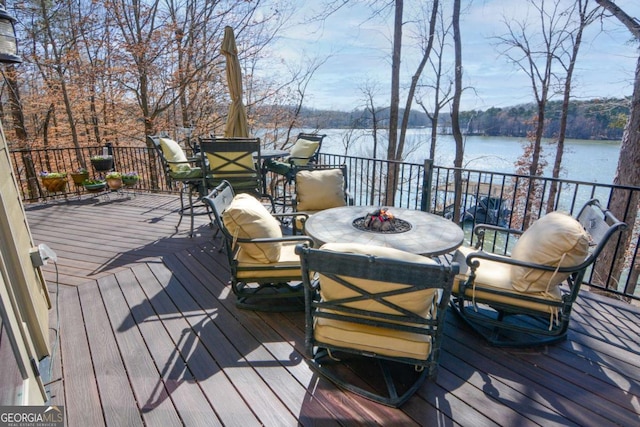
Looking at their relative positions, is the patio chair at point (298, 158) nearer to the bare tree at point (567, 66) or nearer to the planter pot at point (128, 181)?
the planter pot at point (128, 181)

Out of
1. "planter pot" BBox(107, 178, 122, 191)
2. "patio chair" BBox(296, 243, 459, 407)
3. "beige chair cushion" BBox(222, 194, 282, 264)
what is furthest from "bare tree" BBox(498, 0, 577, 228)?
"planter pot" BBox(107, 178, 122, 191)

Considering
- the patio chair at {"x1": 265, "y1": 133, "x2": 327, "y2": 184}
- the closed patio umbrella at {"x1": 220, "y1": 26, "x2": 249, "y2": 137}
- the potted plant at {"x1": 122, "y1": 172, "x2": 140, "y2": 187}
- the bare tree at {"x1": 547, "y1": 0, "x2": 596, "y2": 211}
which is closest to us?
the closed patio umbrella at {"x1": 220, "y1": 26, "x2": 249, "y2": 137}

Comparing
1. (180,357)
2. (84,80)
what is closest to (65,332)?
(180,357)

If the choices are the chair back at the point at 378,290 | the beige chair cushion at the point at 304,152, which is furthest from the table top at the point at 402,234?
the beige chair cushion at the point at 304,152

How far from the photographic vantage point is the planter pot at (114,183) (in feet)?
19.2

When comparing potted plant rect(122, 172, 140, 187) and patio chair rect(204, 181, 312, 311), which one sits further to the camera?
potted plant rect(122, 172, 140, 187)

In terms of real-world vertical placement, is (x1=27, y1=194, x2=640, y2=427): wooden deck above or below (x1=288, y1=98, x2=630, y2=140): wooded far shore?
below

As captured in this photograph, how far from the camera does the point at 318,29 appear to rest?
28.0 feet

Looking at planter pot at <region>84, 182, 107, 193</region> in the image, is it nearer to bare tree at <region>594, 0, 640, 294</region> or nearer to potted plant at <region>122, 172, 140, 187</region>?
potted plant at <region>122, 172, 140, 187</region>

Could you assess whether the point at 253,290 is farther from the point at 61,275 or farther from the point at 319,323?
the point at 61,275

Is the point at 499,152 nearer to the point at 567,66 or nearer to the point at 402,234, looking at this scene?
the point at 567,66

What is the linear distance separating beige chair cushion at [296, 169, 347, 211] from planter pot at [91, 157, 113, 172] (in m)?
4.42

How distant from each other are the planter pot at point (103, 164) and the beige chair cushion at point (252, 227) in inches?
191

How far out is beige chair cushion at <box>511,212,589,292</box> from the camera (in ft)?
6.03
